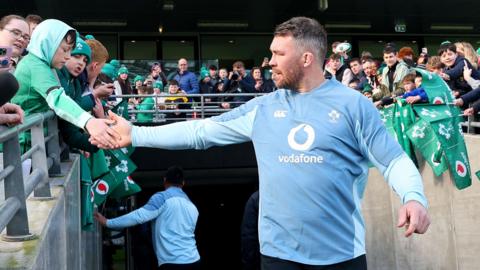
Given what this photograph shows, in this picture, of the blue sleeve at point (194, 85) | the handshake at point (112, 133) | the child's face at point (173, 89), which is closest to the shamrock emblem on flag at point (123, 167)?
the handshake at point (112, 133)

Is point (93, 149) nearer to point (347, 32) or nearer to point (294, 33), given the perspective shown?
point (294, 33)

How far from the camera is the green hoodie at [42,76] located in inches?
171

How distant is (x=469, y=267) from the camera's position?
9984 millimetres

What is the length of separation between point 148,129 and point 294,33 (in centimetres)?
101

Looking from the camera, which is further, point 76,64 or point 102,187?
point 102,187

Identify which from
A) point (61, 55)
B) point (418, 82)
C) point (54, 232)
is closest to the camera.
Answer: point (54, 232)

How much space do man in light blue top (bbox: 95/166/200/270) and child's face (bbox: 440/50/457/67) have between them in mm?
4463

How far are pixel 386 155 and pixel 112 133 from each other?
5.14 feet

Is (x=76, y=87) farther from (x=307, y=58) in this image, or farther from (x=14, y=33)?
(x=307, y=58)

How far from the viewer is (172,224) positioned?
352 inches

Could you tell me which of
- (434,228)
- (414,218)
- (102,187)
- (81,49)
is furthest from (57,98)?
(434,228)

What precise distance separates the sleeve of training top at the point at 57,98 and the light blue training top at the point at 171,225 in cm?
452

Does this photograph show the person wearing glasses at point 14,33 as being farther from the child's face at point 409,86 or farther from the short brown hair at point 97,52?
the child's face at point 409,86

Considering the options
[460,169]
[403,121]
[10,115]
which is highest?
[10,115]
